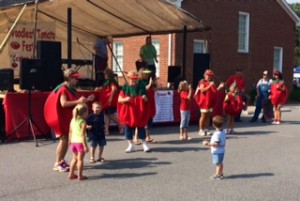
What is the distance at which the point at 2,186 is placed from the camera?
7.20 meters

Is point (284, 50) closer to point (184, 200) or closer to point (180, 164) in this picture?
point (180, 164)

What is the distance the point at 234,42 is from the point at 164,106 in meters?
12.4

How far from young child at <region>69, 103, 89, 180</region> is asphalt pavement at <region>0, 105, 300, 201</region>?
0.83 ft

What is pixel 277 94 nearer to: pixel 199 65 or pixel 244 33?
pixel 199 65

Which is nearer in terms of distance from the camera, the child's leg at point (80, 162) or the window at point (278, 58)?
the child's leg at point (80, 162)

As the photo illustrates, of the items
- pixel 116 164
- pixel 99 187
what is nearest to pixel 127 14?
pixel 116 164

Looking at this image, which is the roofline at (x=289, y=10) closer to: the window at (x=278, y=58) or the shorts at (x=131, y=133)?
the window at (x=278, y=58)

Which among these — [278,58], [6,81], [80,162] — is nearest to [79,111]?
[80,162]

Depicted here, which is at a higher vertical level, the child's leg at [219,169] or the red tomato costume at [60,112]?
the red tomato costume at [60,112]

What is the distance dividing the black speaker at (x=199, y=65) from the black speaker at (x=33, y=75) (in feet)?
18.1

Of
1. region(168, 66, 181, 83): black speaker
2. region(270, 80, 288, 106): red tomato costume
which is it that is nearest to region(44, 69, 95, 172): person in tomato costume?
region(168, 66, 181, 83): black speaker

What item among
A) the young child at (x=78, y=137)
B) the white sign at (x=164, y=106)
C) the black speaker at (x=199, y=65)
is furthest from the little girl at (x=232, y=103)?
the young child at (x=78, y=137)

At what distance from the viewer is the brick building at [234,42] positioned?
73.6ft

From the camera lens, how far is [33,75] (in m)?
11.1
